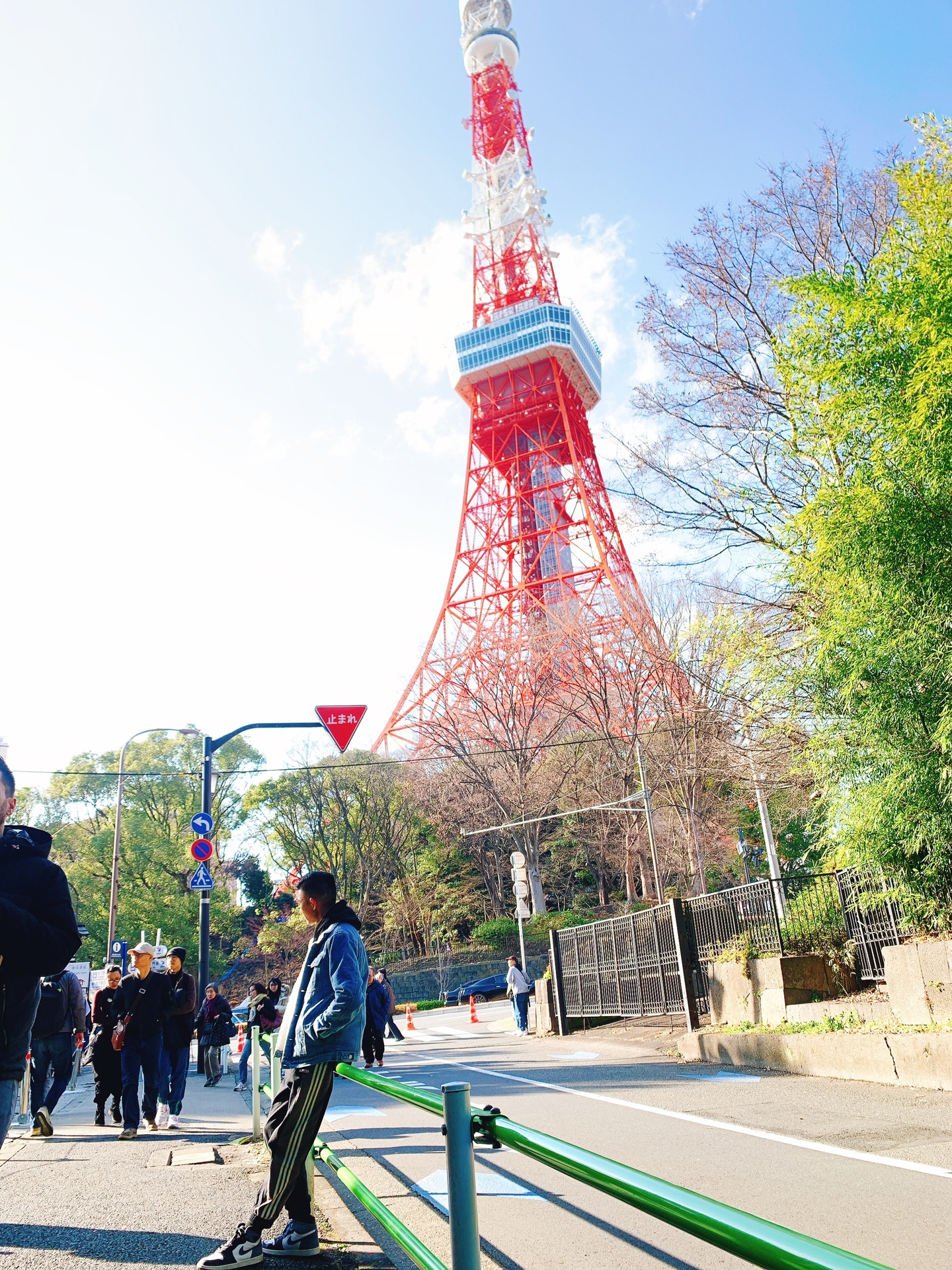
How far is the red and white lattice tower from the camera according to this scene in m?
40.8

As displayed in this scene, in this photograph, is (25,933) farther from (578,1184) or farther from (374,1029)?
(374,1029)

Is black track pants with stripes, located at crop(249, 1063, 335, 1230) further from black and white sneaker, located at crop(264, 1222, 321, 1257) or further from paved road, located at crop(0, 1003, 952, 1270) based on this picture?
paved road, located at crop(0, 1003, 952, 1270)

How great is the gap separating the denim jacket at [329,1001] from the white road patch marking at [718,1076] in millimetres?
5864

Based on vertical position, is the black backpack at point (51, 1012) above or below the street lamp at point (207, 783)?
below

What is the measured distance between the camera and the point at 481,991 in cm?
3209

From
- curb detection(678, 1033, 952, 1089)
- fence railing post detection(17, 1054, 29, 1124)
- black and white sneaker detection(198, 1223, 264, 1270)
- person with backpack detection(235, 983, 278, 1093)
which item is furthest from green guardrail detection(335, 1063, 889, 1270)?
fence railing post detection(17, 1054, 29, 1124)

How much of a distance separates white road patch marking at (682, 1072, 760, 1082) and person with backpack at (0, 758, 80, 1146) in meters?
7.19

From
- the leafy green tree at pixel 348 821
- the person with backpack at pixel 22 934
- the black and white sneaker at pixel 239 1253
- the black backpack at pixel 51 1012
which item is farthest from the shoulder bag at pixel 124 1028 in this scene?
the leafy green tree at pixel 348 821

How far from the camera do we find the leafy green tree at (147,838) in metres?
34.6

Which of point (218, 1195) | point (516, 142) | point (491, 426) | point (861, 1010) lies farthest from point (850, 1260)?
point (516, 142)

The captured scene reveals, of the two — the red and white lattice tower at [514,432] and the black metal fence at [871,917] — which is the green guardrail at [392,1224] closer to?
the black metal fence at [871,917]

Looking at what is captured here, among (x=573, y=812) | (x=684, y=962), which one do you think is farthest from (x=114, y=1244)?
(x=573, y=812)

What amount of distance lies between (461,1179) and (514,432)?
164 feet

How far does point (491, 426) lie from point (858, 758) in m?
44.7
